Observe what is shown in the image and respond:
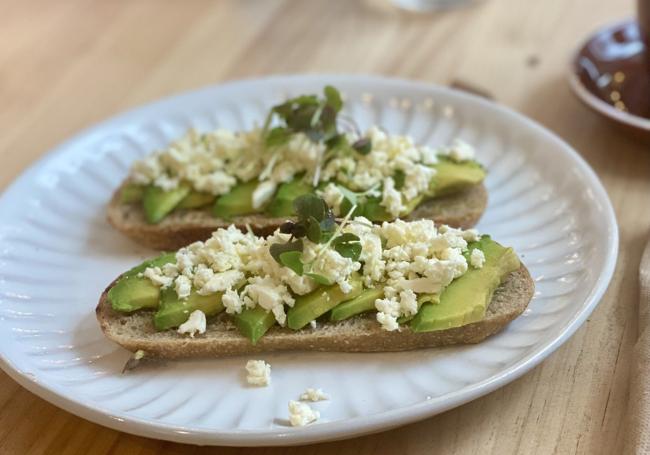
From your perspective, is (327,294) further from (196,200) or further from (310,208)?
(196,200)

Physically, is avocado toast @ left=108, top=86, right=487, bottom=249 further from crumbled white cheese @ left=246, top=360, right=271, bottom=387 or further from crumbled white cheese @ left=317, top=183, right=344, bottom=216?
crumbled white cheese @ left=246, top=360, right=271, bottom=387

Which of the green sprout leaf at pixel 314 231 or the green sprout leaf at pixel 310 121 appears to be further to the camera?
the green sprout leaf at pixel 310 121

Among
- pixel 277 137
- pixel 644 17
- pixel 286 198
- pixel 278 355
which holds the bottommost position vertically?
pixel 278 355

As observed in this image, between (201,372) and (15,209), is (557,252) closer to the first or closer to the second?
(201,372)

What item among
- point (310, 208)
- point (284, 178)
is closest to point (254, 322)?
point (310, 208)

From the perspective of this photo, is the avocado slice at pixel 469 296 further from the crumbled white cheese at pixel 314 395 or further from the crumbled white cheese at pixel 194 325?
the crumbled white cheese at pixel 194 325

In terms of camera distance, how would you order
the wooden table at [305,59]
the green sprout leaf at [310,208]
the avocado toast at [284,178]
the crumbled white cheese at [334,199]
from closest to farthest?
the green sprout leaf at [310,208], the crumbled white cheese at [334,199], the avocado toast at [284,178], the wooden table at [305,59]

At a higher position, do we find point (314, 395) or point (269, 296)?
point (269, 296)

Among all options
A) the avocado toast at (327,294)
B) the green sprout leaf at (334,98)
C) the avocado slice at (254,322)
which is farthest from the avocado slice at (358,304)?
the green sprout leaf at (334,98)
